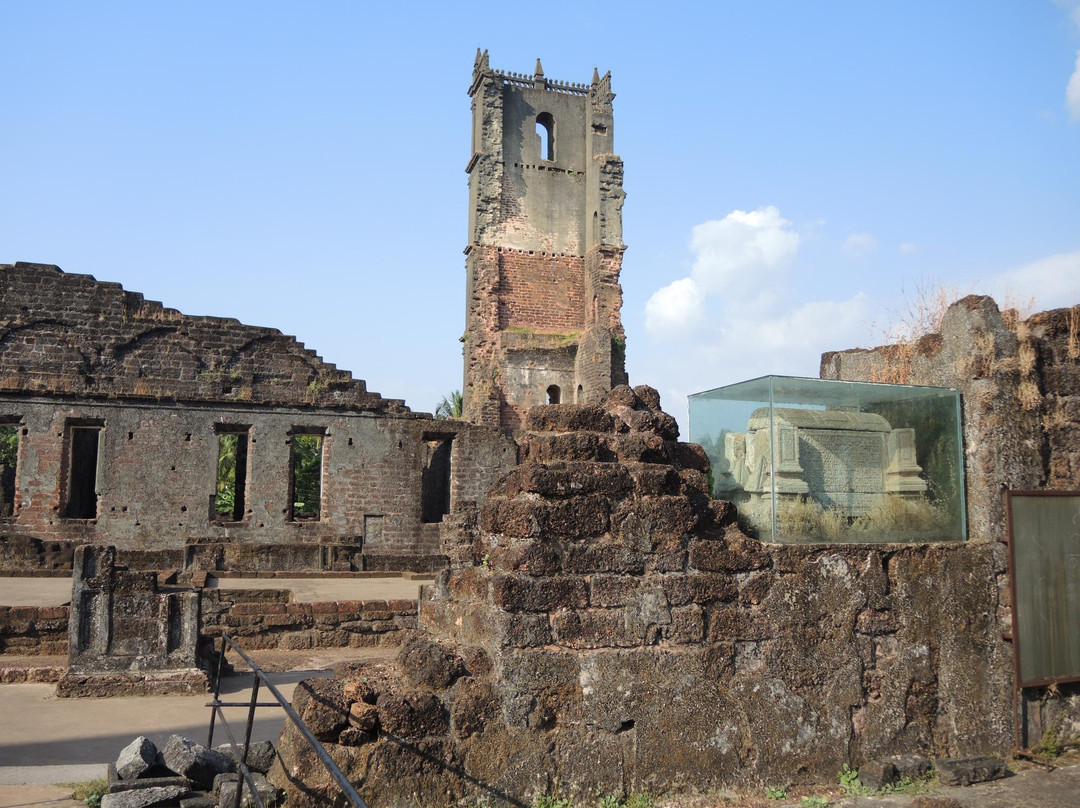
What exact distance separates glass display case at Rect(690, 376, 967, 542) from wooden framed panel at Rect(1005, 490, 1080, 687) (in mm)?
382

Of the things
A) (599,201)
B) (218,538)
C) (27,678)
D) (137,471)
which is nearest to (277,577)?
(218,538)

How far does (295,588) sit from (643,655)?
10.3 metres

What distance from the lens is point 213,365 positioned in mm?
19703

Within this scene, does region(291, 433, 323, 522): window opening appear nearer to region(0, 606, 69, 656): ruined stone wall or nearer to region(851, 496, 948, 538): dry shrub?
region(0, 606, 69, 656): ruined stone wall

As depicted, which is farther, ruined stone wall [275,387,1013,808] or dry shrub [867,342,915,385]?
dry shrub [867,342,915,385]

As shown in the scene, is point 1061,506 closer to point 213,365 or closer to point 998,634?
point 998,634

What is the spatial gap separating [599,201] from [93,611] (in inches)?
1057

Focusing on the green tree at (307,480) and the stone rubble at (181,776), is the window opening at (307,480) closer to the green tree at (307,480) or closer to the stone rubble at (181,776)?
the green tree at (307,480)

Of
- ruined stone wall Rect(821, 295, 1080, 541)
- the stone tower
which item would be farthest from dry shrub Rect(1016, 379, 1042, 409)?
the stone tower

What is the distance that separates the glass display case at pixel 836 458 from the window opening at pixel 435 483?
17.4 m

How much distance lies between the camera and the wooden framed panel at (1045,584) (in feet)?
18.8

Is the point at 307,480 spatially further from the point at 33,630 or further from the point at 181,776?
the point at 181,776

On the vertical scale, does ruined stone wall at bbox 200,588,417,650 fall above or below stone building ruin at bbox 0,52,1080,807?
below

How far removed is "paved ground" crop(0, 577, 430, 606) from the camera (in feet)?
40.2
